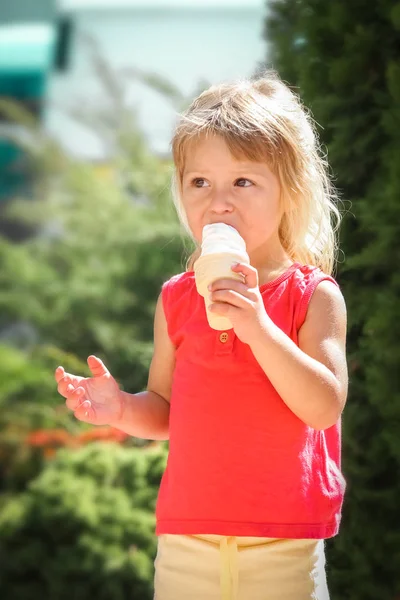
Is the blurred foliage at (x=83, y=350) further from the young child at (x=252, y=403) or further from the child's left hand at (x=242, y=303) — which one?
the child's left hand at (x=242, y=303)

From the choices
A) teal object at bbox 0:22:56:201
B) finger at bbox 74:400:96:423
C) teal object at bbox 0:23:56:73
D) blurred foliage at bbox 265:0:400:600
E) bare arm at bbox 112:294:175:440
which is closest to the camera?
finger at bbox 74:400:96:423

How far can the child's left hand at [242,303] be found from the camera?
1.78 metres

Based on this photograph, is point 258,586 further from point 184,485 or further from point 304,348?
point 304,348

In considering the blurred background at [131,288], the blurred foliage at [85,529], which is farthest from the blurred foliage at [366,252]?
the blurred foliage at [85,529]

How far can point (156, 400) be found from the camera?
7.29 feet

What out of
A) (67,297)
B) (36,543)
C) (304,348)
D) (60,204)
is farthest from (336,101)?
(60,204)

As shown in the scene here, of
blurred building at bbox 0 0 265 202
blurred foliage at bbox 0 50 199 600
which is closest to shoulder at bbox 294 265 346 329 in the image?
blurred foliage at bbox 0 50 199 600

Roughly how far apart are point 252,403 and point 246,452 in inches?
3.9

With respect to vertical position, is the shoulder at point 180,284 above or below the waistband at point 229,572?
above

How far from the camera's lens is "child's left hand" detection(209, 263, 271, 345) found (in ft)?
5.84

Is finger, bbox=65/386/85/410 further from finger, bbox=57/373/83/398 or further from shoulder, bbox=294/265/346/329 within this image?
shoulder, bbox=294/265/346/329

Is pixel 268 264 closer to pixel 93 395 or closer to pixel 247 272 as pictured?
pixel 247 272

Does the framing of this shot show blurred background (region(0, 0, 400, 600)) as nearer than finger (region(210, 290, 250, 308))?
No

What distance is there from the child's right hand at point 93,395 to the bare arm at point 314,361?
1.39ft
